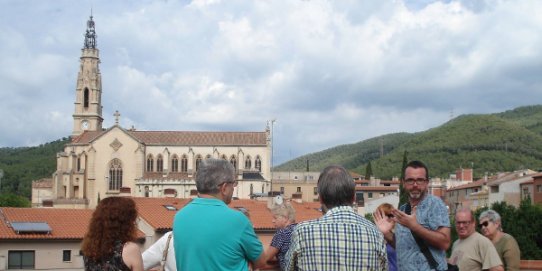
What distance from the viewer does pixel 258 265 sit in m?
4.79

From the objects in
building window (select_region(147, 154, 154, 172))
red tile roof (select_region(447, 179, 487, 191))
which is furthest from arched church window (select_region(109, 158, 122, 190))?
red tile roof (select_region(447, 179, 487, 191))

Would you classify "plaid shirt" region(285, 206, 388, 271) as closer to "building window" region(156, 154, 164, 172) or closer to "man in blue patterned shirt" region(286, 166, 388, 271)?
"man in blue patterned shirt" region(286, 166, 388, 271)

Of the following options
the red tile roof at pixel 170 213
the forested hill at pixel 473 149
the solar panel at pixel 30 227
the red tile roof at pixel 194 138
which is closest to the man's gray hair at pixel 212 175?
the solar panel at pixel 30 227

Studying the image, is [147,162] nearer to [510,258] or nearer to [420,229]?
[510,258]

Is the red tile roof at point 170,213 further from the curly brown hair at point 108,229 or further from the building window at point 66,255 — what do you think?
the curly brown hair at point 108,229

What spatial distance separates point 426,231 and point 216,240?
1.49m

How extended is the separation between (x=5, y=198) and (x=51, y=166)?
208ft

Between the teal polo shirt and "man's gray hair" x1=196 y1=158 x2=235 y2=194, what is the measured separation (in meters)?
0.12

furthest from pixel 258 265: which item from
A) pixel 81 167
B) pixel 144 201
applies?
pixel 81 167

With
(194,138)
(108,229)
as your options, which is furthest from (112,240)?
(194,138)

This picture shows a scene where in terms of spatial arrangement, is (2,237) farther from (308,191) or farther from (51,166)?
(51,166)

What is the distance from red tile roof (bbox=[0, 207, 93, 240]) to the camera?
29078mm

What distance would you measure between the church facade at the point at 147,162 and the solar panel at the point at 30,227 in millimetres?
48565

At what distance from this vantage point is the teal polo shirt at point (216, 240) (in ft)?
15.0
